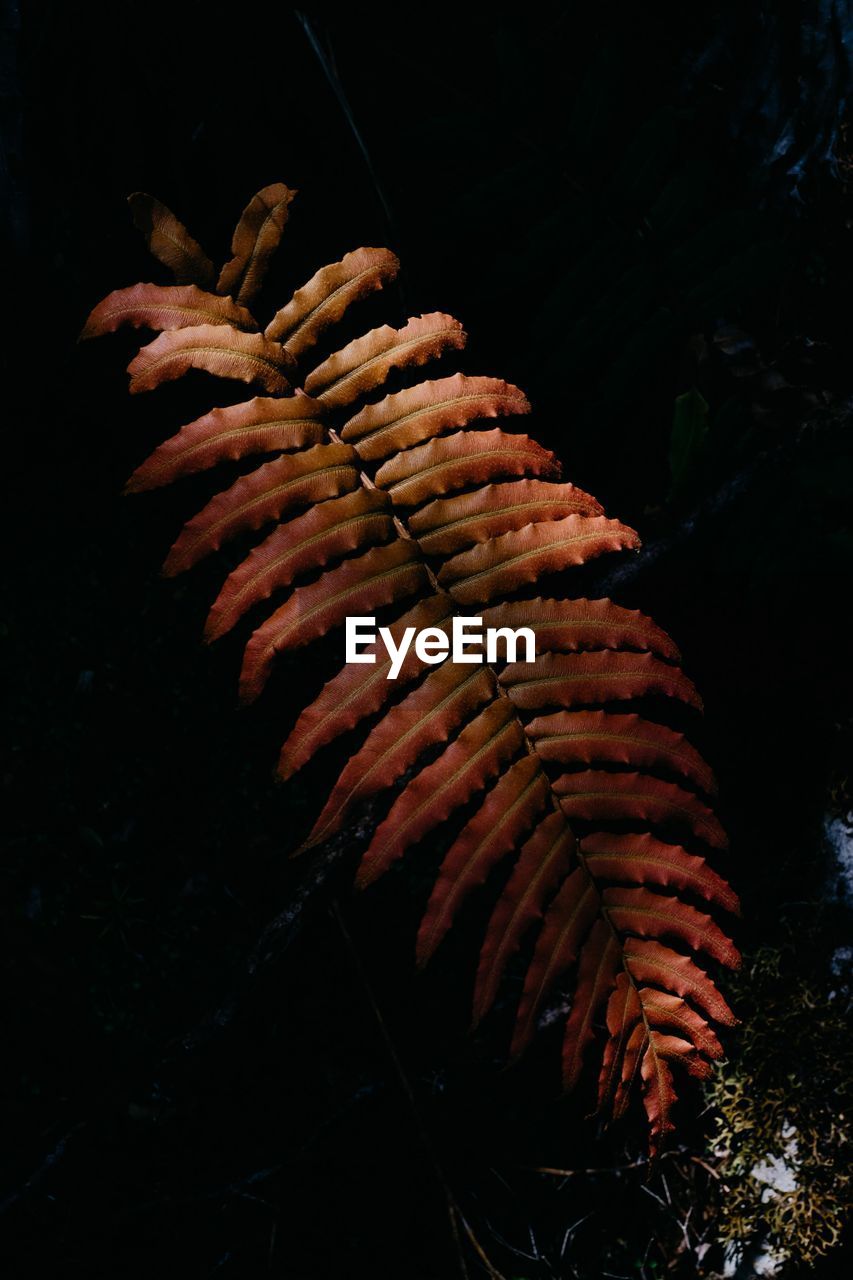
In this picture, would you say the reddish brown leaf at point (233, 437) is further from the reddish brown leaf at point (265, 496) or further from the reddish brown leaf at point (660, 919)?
the reddish brown leaf at point (660, 919)

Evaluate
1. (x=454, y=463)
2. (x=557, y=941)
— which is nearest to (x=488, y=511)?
(x=454, y=463)

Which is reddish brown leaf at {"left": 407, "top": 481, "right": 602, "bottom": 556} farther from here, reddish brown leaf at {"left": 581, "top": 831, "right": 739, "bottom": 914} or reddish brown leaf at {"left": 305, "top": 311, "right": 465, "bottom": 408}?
reddish brown leaf at {"left": 581, "top": 831, "right": 739, "bottom": 914}

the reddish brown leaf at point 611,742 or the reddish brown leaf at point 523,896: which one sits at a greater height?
the reddish brown leaf at point 611,742

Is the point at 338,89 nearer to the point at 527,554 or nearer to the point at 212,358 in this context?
the point at 212,358

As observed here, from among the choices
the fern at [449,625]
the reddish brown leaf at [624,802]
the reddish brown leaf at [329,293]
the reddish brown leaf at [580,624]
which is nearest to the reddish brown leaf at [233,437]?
the fern at [449,625]

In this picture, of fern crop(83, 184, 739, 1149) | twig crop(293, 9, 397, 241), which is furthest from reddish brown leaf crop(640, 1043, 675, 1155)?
twig crop(293, 9, 397, 241)

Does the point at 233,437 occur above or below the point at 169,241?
below

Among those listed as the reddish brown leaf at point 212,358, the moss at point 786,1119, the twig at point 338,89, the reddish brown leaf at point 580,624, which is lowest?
the moss at point 786,1119

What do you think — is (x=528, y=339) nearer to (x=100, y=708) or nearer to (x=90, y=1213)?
(x=100, y=708)
